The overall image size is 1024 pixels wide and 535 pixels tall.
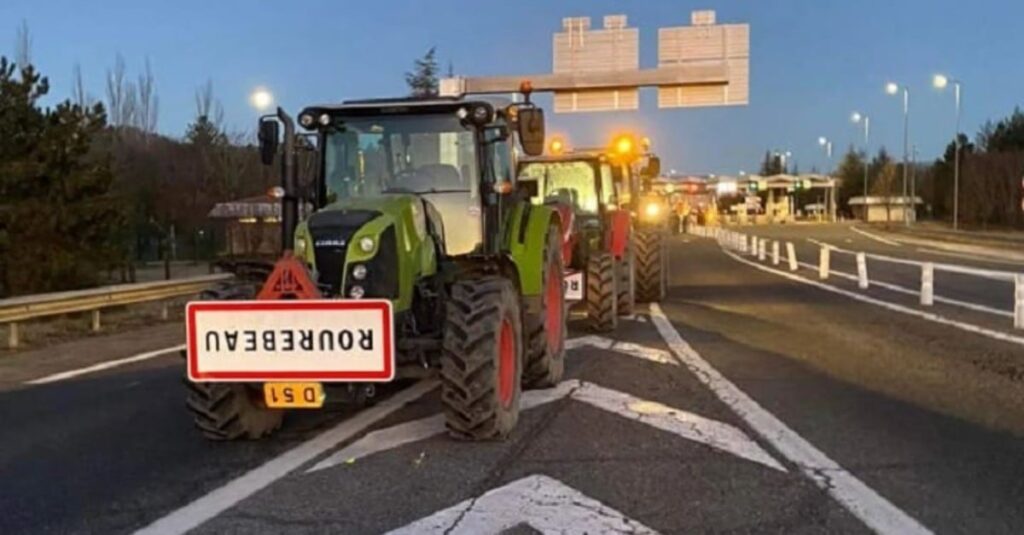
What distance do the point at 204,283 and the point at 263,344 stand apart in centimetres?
1433

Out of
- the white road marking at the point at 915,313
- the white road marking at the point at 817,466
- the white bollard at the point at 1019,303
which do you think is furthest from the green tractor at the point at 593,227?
the white bollard at the point at 1019,303

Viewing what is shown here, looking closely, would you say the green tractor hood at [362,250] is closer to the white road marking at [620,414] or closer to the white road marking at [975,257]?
the white road marking at [620,414]

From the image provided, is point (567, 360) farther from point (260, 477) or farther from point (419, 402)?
point (260, 477)

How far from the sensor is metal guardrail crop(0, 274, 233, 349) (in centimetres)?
1630

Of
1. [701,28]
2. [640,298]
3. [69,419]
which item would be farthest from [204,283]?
[701,28]

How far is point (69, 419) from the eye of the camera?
9.62m

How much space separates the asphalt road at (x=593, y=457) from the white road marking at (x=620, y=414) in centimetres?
3

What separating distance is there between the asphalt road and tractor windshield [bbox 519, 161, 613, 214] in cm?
552

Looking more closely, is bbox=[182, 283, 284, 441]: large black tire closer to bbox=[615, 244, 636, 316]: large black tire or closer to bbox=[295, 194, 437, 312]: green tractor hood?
bbox=[295, 194, 437, 312]: green tractor hood

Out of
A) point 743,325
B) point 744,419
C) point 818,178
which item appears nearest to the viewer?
point 744,419

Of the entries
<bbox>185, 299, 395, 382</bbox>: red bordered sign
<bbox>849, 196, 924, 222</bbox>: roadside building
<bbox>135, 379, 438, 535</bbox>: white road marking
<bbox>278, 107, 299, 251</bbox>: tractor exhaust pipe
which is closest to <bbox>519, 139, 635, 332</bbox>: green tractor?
<bbox>135, 379, 438, 535</bbox>: white road marking

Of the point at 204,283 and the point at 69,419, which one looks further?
the point at 204,283

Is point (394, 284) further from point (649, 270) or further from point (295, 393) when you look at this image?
point (649, 270)

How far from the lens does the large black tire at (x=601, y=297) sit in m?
15.5
